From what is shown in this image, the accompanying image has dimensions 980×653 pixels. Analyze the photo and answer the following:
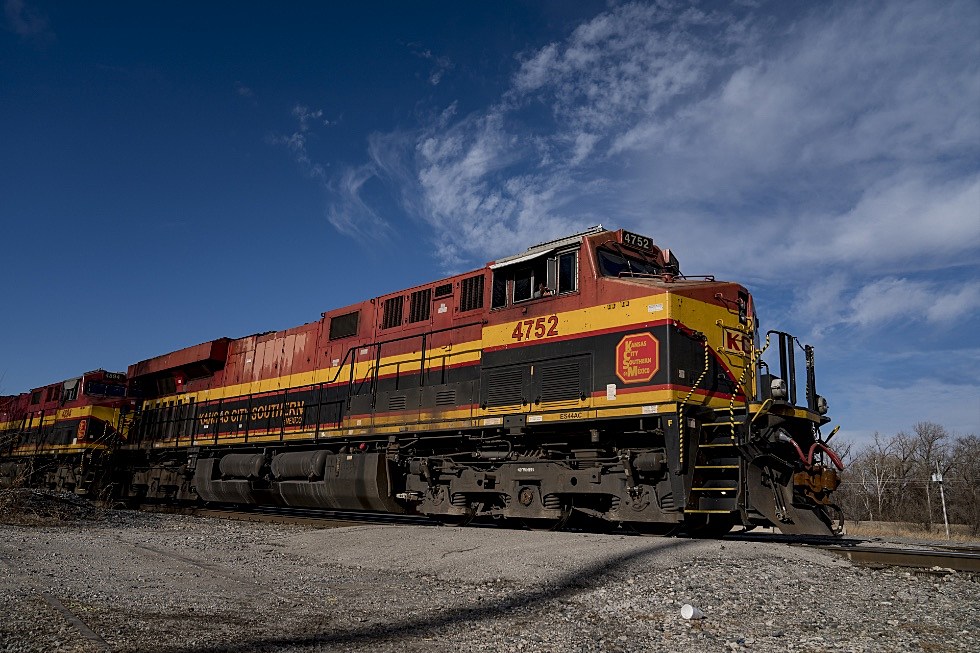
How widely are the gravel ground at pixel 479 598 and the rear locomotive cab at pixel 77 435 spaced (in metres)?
14.3

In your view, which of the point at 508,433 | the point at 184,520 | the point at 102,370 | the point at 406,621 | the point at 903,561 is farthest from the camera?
the point at 102,370

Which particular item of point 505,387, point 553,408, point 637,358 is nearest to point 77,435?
point 505,387

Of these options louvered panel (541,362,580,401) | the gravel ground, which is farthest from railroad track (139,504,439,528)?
the gravel ground

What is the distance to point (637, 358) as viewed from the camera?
9.23 meters

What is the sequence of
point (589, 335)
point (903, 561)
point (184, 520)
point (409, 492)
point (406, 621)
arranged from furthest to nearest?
point (184, 520) < point (409, 492) < point (589, 335) < point (903, 561) < point (406, 621)

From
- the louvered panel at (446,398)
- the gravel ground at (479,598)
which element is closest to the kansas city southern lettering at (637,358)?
the gravel ground at (479,598)

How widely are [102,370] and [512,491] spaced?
1795 centimetres

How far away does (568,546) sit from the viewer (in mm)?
7637

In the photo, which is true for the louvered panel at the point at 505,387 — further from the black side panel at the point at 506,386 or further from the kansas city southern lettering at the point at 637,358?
the kansas city southern lettering at the point at 637,358

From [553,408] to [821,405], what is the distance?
150 inches

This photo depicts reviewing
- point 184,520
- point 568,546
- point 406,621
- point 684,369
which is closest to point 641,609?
point 406,621

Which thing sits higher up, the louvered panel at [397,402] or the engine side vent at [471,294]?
the engine side vent at [471,294]

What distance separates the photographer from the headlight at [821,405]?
9.73 meters

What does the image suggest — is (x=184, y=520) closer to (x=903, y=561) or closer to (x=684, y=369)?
(x=684, y=369)
